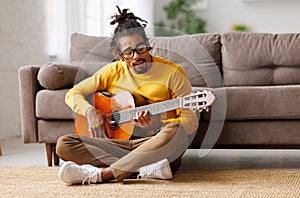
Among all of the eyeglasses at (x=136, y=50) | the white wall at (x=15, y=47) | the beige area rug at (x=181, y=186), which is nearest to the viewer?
the beige area rug at (x=181, y=186)

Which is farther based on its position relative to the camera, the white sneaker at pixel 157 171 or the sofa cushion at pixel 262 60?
the sofa cushion at pixel 262 60

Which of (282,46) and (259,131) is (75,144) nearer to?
(259,131)

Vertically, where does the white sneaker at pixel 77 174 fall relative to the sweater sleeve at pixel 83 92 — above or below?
below

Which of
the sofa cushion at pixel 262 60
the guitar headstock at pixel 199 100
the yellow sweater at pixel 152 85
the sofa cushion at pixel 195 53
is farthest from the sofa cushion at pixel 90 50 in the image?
the guitar headstock at pixel 199 100

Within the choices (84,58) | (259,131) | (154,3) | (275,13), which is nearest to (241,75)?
(259,131)

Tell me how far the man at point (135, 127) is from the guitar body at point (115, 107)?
3cm

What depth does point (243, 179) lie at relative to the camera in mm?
2422

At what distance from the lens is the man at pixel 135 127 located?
2.31m

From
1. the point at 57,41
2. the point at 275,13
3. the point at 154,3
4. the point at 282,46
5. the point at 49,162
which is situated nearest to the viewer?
the point at 49,162

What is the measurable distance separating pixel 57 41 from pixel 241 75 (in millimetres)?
2245

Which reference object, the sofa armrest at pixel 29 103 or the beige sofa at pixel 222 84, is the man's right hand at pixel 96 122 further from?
the sofa armrest at pixel 29 103

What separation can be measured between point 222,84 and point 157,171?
1082 mm

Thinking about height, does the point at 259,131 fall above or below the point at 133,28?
below

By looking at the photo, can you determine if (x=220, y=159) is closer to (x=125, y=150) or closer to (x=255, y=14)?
(x=125, y=150)
